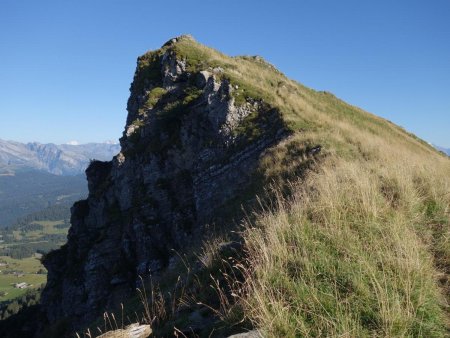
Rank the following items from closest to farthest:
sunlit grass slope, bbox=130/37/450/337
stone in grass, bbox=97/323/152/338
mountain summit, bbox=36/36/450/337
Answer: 1. sunlit grass slope, bbox=130/37/450/337
2. mountain summit, bbox=36/36/450/337
3. stone in grass, bbox=97/323/152/338

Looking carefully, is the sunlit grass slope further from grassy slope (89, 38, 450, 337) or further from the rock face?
the rock face

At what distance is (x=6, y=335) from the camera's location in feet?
159

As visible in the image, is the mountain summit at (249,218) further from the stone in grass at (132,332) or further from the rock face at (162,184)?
the stone in grass at (132,332)

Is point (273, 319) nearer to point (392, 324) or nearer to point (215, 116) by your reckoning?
point (392, 324)

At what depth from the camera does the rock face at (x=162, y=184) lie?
973 inches

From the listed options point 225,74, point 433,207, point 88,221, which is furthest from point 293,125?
point 88,221

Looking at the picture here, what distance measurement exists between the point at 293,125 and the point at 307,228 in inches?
596

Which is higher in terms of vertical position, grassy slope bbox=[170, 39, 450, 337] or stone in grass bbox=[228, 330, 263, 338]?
grassy slope bbox=[170, 39, 450, 337]

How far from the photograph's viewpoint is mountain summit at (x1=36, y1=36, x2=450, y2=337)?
18.6ft

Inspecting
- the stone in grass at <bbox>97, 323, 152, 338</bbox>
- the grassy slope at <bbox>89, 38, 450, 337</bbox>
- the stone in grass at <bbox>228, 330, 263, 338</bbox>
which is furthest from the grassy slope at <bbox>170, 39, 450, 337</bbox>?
the stone in grass at <bbox>97, 323, 152, 338</bbox>

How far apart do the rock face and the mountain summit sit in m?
0.13

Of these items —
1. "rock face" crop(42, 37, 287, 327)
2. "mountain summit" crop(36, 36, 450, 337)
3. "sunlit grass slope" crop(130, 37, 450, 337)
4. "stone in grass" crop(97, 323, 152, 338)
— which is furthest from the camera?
"rock face" crop(42, 37, 287, 327)

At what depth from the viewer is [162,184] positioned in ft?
99.7

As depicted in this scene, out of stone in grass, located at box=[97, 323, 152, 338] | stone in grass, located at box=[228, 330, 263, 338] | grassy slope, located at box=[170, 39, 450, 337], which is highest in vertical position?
grassy slope, located at box=[170, 39, 450, 337]
